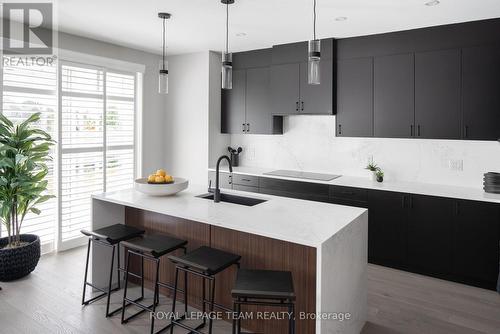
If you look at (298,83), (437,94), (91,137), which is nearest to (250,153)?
(298,83)

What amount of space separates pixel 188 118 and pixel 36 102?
2.01 metres

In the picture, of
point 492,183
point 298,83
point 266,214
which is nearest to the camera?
point 266,214

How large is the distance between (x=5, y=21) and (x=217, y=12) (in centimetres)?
225

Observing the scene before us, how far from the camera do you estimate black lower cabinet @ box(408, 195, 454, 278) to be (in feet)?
11.9

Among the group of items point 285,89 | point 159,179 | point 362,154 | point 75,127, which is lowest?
point 159,179

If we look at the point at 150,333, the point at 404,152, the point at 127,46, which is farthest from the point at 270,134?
the point at 150,333

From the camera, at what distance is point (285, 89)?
16.0 ft

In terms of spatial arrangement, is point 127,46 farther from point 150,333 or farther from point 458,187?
point 458,187

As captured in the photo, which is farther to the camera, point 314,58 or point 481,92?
point 481,92

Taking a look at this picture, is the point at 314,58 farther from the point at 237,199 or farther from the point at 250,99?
the point at 250,99

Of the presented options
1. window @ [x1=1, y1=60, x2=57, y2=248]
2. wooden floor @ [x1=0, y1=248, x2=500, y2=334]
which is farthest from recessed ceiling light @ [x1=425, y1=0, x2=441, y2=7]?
window @ [x1=1, y1=60, x2=57, y2=248]

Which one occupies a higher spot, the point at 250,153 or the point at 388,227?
the point at 250,153

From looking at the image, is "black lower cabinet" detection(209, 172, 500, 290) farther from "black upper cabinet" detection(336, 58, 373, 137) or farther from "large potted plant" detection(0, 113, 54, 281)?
"large potted plant" detection(0, 113, 54, 281)

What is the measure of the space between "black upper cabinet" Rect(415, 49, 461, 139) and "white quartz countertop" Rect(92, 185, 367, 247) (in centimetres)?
175
